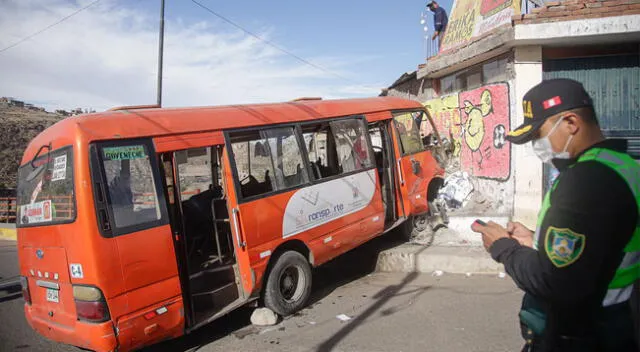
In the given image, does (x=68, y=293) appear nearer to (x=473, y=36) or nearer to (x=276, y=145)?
(x=276, y=145)

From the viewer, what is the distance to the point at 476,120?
367 inches

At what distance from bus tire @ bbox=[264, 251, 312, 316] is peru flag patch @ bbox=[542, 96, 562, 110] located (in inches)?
155

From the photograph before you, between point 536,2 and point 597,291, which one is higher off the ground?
point 536,2

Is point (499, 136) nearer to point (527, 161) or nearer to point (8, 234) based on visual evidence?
point (527, 161)

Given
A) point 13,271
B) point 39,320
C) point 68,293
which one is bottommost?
point 13,271

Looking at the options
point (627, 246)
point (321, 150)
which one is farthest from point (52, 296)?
point (627, 246)

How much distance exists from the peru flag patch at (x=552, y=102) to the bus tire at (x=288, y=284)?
155 inches

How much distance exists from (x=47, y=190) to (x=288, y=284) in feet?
9.34

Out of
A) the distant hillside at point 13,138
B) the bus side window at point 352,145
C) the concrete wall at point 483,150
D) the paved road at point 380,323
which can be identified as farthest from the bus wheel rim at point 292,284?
the distant hillside at point 13,138

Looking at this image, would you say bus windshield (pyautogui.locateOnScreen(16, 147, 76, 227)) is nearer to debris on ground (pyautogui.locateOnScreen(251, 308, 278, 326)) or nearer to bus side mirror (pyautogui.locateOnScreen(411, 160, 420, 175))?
debris on ground (pyautogui.locateOnScreen(251, 308, 278, 326))

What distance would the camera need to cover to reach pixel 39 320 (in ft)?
14.0

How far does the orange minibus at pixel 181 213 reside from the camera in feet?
12.4

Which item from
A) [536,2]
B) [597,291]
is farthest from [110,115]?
[536,2]

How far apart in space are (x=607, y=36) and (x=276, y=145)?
6085 millimetres
